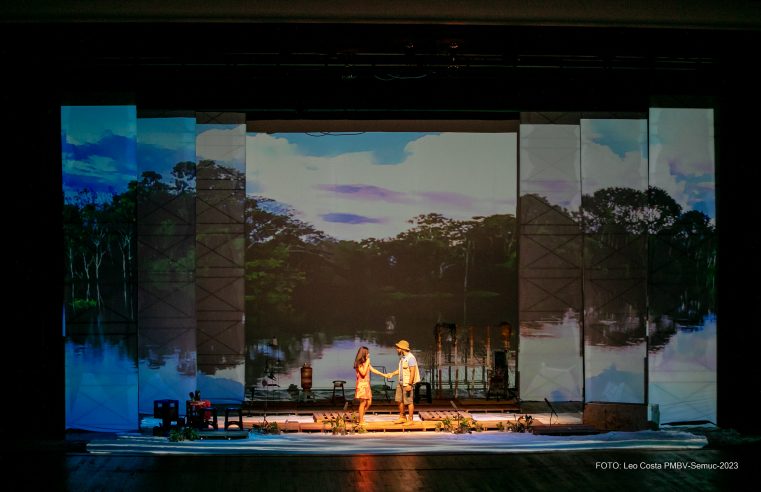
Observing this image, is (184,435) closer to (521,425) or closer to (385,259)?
(521,425)

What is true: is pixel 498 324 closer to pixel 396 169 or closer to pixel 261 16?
pixel 396 169

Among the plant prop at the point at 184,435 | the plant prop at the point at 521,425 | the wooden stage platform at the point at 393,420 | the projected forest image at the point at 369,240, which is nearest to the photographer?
the plant prop at the point at 184,435

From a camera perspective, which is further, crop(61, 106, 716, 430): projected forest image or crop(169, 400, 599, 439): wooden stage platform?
crop(61, 106, 716, 430): projected forest image

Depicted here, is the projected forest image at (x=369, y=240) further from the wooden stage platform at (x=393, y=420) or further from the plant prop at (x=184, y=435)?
the plant prop at (x=184, y=435)

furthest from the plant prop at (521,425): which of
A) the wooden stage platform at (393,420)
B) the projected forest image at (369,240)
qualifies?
the projected forest image at (369,240)

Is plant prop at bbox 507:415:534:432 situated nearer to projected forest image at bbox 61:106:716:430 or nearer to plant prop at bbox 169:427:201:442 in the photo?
projected forest image at bbox 61:106:716:430

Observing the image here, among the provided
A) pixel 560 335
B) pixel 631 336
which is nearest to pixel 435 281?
pixel 560 335

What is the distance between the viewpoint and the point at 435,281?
51.5 ft

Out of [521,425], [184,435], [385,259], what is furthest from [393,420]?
[385,259]

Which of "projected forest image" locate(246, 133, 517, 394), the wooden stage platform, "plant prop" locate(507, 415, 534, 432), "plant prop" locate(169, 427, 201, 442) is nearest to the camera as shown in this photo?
"plant prop" locate(169, 427, 201, 442)

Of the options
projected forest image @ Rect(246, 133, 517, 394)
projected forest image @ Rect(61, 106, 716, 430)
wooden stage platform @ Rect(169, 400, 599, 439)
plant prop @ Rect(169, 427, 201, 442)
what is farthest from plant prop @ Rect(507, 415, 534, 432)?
plant prop @ Rect(169, 427, 201, 442)

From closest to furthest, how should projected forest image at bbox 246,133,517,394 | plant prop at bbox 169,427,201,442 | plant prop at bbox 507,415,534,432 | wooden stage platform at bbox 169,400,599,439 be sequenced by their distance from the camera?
plant prop at bbox 169,427,201,442
wooden stage platform at bbox 169,400,599,439
plant prop at bbox 507,415,534,432
projected forest image at bbox 246,133,517,394

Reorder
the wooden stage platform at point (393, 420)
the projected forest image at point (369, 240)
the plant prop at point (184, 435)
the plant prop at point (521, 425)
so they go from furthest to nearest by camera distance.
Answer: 1. the projected forest image at point (369, 240)
2. the plant prop at point (521, 425)
3. the wooden stage platform at point (393, 420)
4. the plant prop at point (184, 435)

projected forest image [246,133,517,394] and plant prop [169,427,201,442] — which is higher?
projected forest image [246,133,517,394]
